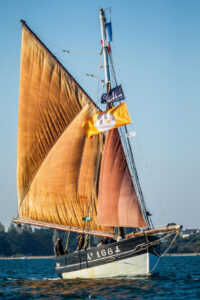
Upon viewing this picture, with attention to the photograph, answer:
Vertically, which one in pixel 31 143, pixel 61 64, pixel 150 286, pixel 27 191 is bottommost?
pixel 150 286

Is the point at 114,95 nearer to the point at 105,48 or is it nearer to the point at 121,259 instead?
Result: the point at 105,48

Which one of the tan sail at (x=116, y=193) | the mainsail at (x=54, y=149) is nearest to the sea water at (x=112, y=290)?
the tan sail at (x=116, y=193)

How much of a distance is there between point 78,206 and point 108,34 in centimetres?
1636

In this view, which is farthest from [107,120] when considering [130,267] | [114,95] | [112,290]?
[112,290]

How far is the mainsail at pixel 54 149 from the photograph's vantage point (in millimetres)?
43562

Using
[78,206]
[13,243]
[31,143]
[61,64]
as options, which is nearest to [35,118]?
[31,143]

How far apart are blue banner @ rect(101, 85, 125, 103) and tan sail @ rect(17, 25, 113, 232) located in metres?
1.66

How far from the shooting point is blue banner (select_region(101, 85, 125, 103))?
4231cm

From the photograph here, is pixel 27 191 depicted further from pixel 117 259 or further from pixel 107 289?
pixel 107 289

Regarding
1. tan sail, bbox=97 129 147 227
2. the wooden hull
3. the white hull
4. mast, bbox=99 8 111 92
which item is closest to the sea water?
the white hull

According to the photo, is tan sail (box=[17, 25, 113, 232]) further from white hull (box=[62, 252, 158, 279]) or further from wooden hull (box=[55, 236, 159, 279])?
white hull (box=[62, 252, 158, 279])

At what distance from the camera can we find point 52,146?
44.4m

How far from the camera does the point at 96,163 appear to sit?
4331cm


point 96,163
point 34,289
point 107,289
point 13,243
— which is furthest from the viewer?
point 13,243
